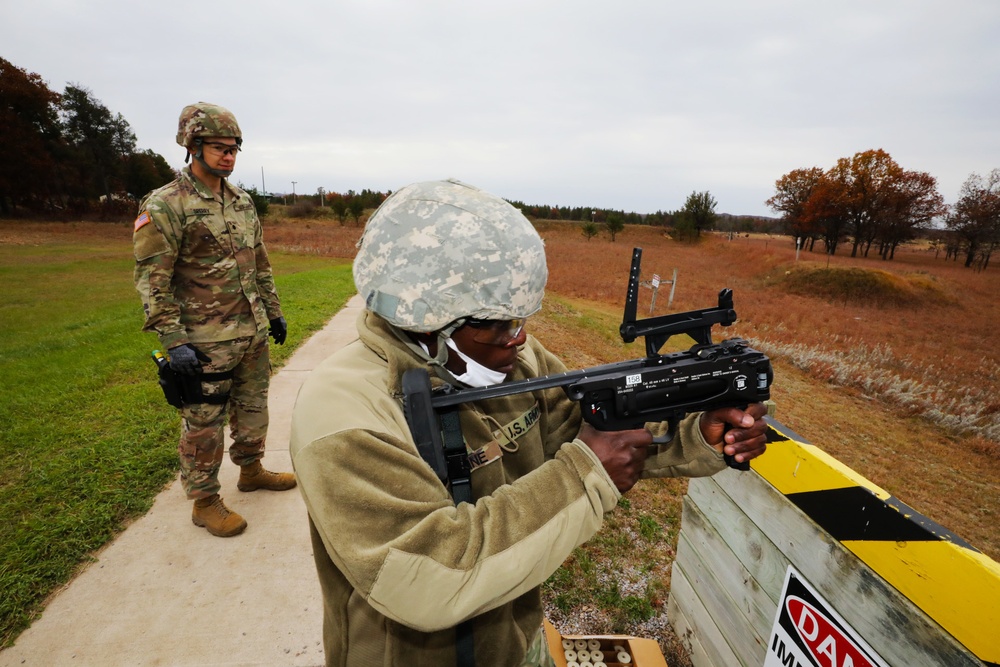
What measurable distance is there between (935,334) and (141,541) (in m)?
20.8

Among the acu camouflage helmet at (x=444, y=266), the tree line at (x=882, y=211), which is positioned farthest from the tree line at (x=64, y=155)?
the tree line at (x=882, y=211)

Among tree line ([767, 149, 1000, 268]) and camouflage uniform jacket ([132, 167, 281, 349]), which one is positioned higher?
tree line ([767, 149, 1000, 268])

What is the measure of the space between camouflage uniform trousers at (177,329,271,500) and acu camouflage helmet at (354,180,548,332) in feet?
7.67

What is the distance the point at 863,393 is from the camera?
941 cm

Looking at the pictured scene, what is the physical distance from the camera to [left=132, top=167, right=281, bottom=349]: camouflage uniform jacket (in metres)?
2.86

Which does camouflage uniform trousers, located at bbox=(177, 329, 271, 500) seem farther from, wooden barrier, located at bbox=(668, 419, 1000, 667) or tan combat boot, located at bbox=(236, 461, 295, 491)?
wooden barrier, located at bbox=(668, 419, 1000, 667)

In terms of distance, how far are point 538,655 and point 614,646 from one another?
1.21m

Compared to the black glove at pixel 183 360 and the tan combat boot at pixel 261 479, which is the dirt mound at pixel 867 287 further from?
the black glove at pixel 183 360

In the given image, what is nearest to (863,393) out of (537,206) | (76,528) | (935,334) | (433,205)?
(935,334)

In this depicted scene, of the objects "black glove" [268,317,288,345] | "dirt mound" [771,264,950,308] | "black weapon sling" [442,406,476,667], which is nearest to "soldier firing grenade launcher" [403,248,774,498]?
"black weapon sling" [442,406,476,667]

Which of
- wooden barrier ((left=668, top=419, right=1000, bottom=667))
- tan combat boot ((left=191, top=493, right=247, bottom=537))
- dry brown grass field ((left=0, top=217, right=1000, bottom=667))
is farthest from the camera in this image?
dry brown grass field ((left=0, top=217, right=1000, bottom=667))

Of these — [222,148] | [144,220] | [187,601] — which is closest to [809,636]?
[187,601]

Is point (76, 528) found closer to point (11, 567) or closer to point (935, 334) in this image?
point (11, 567)

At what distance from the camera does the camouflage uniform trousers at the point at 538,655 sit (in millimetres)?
1685
